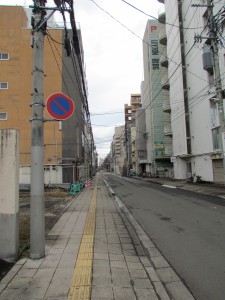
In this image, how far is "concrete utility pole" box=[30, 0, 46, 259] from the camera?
545cm

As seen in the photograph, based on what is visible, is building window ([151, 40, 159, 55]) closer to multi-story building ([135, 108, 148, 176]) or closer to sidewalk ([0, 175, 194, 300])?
multi-story building ([135, 108, 148, 176])

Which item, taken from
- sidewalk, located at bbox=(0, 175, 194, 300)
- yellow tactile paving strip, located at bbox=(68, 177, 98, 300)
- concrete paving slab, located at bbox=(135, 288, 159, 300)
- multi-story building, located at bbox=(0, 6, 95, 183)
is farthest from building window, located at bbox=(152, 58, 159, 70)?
concrete paving slab, located at bbox=(135, 288, 159, 300)

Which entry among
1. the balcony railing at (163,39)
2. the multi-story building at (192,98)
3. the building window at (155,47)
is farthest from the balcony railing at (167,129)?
the building window at (155,47)

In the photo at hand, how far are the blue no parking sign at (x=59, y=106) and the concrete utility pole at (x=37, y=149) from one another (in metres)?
0.20

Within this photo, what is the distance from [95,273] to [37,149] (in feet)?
7.97

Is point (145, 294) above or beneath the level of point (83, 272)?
beneath

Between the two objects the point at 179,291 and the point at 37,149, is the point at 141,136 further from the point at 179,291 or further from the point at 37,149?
the point at 179,291

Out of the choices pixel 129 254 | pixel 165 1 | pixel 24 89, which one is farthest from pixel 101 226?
pixel 165 1

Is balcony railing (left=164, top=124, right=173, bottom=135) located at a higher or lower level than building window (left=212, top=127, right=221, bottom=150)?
higher

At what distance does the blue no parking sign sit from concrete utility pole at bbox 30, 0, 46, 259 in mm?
197

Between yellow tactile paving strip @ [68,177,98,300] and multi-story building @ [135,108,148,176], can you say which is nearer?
yellow tactile paving strip @ [68,177,98,300]

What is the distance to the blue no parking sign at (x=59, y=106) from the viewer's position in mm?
6035

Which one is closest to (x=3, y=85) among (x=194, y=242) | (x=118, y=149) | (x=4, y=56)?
(x=4, y=56)

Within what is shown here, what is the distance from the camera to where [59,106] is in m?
6.09
